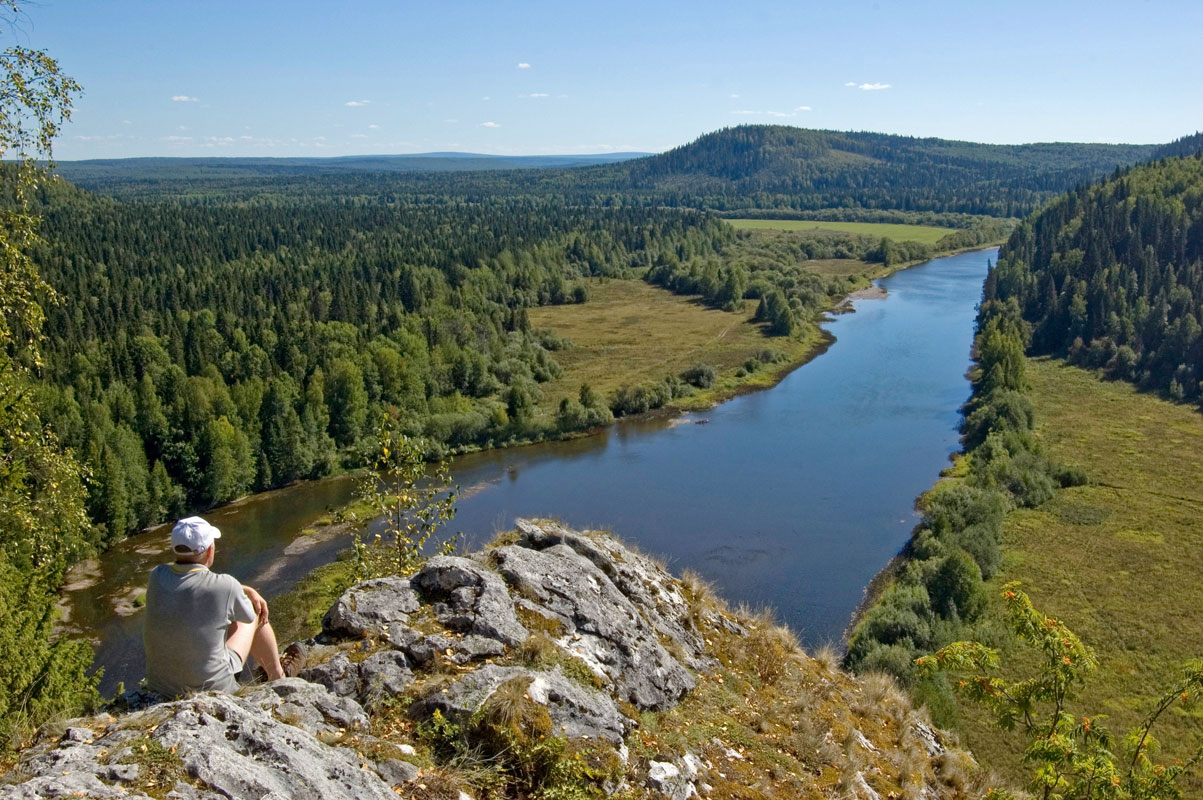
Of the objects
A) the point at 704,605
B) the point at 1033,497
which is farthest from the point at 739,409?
the point at 704,605

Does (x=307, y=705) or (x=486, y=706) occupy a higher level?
(x=307, y=705)

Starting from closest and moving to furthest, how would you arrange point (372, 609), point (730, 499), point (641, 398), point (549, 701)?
point (549, 701) → point (372, 609) → point (730, 499) → point (641, 398)

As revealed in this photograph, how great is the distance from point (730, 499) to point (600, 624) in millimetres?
33300

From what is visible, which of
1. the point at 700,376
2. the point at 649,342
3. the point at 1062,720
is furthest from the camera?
the point at 649,342

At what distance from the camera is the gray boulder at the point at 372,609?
827cm

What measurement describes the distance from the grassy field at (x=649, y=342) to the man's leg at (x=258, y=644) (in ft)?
169

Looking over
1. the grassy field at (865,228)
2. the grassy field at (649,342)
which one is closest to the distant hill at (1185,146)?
the grassy field at (865,228)

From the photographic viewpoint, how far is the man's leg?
22.2ft

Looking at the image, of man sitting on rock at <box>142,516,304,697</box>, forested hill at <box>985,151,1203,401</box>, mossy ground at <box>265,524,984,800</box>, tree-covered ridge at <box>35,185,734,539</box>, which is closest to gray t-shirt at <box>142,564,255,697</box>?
man sitting on rock at <box>142,516,304,697</box>

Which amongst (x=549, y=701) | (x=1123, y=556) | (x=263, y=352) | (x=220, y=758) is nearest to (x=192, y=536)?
(x=220, y=758)

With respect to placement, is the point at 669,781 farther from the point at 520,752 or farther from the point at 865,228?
the point at 865,228

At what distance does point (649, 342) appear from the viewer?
264 ft

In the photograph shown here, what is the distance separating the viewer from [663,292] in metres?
112

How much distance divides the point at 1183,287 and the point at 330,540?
70.4 meters
